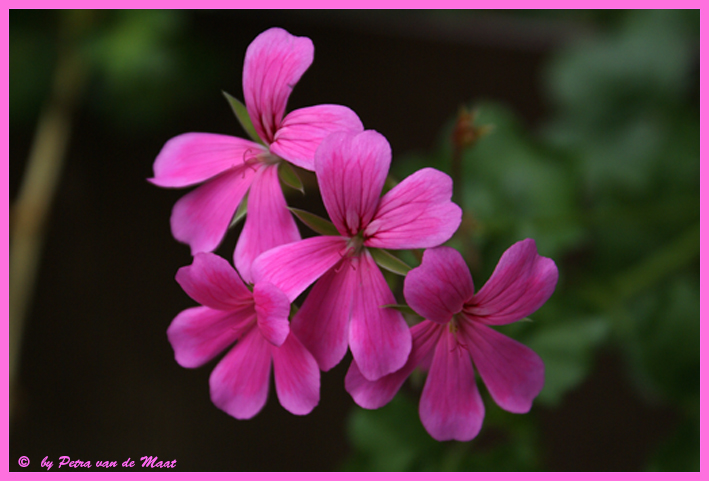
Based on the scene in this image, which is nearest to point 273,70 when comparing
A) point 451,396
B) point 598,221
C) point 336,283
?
point 336,283

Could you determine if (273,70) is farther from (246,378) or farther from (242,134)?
(242,134)

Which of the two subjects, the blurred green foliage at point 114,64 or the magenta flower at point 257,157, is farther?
the blurred green foliage at point 114,64

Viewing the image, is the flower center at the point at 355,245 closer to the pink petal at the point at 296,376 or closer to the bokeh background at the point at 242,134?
the pink petal at the point at 296,376

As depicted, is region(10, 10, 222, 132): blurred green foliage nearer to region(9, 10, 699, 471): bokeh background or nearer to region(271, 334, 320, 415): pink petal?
region(9, 10, 699, 471): bokeh background

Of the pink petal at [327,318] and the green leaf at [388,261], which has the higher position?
the green leaf at [388,261]

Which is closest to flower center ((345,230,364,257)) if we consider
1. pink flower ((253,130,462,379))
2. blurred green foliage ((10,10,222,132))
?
pink flower ((253,130,462,379))

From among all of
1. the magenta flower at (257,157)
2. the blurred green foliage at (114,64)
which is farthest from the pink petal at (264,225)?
the blurred green foliage at (114,64)

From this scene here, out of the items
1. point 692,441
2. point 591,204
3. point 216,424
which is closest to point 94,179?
point 216,424
